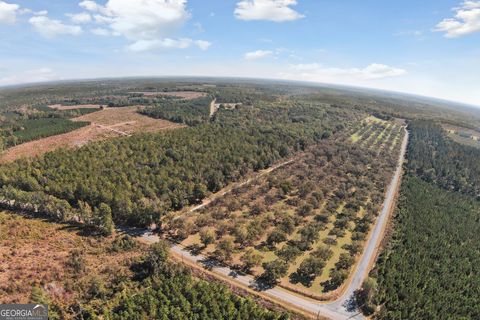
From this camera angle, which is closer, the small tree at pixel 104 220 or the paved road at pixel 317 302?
the paved road at pixel 317 302

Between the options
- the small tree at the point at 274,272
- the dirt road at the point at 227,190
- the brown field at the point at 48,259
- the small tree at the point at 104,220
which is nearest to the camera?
the brown field at the point at 48,259

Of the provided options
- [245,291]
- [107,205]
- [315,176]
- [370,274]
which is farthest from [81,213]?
[315,176]

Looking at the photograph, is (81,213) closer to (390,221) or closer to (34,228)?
(34,228)

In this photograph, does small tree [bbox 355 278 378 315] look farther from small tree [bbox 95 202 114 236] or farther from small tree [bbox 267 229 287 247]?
small tree [bbox 95 202 114 236]

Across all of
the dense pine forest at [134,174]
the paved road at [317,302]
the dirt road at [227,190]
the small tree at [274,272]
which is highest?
the dense pine forest at [134,174]

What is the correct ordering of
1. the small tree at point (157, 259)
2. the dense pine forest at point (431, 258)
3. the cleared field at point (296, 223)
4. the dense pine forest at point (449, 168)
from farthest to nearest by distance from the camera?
the dense pine forest at point (449, 168)
the cleared field at point (296, 223)
the small tree at point (157, 259)
the dense pine forest at point (431, 258)

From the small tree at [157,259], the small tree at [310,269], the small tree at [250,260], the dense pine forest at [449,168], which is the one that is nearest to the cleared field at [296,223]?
the small tree at [250,260]

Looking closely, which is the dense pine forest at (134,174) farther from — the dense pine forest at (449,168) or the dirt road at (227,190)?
the dense pine forest at (449,168)
